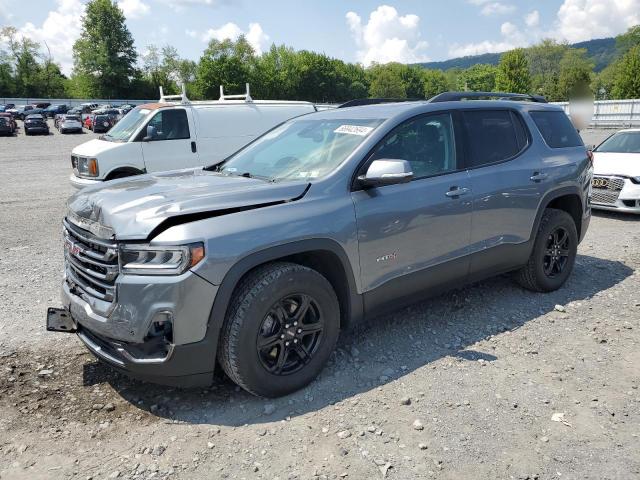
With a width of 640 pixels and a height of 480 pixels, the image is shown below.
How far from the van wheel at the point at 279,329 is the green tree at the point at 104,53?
9501 centimetres

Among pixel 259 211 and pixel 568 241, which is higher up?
pixel 259 211

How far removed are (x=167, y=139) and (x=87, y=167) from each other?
4.90 ft

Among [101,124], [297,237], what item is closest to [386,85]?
[101,124]

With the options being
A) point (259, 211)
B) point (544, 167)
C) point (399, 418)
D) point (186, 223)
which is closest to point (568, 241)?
point (544, 167)

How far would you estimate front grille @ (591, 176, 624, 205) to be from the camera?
8500 millimetres

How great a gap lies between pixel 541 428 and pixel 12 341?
3913 mm

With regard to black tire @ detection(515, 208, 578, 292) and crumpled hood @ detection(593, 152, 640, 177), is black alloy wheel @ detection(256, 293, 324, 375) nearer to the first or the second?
black tire @ detection(515, 208, 578, 292)

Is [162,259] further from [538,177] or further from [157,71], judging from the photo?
[157,71]

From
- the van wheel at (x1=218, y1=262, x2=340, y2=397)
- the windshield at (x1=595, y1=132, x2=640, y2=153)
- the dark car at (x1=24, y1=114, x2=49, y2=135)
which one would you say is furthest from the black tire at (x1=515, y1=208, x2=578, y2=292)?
the dark car at (x1=24, y1=114, x2=49, y2=135)

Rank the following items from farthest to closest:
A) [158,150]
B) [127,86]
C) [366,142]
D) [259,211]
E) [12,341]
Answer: [127,86], [158,150], [12,341], [366,142], [259,211]

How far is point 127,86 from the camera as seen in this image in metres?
88.9

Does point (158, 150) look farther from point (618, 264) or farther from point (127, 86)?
point (127, 86)

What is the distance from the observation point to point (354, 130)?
391 cm

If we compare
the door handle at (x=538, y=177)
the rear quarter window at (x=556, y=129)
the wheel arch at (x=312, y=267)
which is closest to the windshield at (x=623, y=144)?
the rear quarter window at (x=556, y=129)
